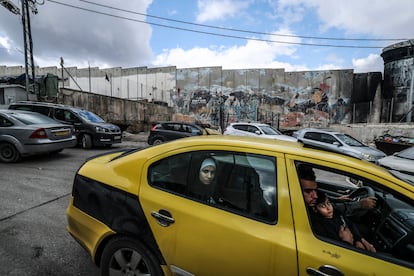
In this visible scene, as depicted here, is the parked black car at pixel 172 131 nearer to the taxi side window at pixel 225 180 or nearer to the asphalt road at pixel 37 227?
the asphalt road at pixel 37 227

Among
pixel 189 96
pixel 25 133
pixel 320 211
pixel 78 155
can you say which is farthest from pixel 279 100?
pixel 320 211

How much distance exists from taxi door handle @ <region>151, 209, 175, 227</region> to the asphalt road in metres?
1.18

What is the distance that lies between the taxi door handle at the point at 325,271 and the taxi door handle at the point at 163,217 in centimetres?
93

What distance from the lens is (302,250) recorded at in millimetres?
1412

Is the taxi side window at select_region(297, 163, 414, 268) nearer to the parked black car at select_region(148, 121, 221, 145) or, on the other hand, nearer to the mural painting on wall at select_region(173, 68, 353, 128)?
the parked black car at select_region(148, 121, 221, 145)

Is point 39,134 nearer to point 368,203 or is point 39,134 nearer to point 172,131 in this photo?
point 172,131

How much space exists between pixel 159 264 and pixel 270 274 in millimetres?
834

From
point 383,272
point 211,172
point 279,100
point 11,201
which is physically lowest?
point 11,201

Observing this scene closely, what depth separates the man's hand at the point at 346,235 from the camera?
60.3 inches

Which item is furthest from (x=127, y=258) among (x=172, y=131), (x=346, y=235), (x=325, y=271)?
(x=172, y=131)

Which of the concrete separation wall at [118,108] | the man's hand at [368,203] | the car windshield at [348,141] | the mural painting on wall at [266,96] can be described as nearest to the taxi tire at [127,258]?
the man's hand at [368,203]

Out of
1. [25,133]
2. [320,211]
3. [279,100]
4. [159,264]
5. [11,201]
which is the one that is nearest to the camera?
[320,211]

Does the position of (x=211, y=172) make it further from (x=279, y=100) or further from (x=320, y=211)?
(x=279, y=100)

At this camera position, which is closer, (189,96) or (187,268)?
(187,268)
